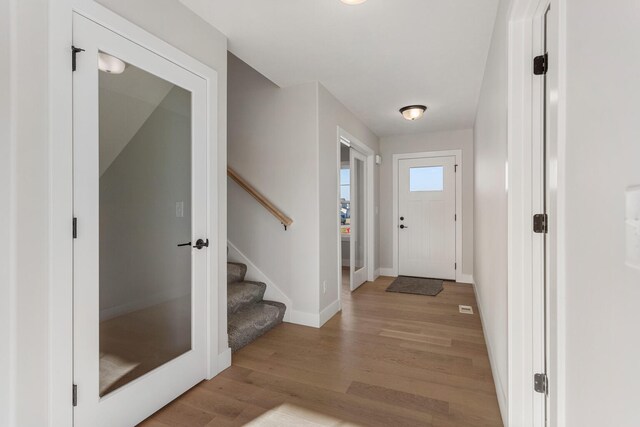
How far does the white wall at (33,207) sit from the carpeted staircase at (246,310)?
1.40m

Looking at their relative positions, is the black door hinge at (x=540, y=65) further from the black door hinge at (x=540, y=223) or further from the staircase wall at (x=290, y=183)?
the staircase wall at (x=290, y=183)

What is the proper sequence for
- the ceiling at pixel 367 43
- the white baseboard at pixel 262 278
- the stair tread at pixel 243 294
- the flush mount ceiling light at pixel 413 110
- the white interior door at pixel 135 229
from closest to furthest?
the white interior door at pixel 135 229 → the ceiling at pixel 367 43 → the stair tread at pixel 243 294 → the white baseboard at pixel 262 278 → the flush mount ceiling light at pixel 413 110

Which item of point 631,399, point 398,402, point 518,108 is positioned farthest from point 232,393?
point 518,108

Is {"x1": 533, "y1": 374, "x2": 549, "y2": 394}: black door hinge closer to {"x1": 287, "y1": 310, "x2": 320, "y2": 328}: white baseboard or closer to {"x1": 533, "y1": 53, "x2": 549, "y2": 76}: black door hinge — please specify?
{"x1": 533, "y1": 53, "x2": 549, "y2": 76}: black door hinge

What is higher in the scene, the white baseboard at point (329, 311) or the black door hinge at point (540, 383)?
the black door hinge at point (540, 383)

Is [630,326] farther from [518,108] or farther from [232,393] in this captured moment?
[232,393]

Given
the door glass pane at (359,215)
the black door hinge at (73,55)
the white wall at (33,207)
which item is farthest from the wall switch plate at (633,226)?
the door glass pane at (359,215)

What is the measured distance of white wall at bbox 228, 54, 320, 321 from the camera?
3211 mm

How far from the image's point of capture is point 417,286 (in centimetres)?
475

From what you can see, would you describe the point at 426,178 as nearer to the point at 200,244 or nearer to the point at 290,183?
the point at 290,183

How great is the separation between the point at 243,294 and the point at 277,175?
1.25 metres

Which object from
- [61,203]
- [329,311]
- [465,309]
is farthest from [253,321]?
[465,309]

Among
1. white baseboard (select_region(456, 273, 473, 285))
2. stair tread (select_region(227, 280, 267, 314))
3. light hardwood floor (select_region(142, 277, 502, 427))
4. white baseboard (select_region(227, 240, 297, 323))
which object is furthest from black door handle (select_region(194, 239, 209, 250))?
white baseboard (select_region(456, 273, 473, 285))

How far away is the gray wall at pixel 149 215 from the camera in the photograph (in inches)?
64.5
